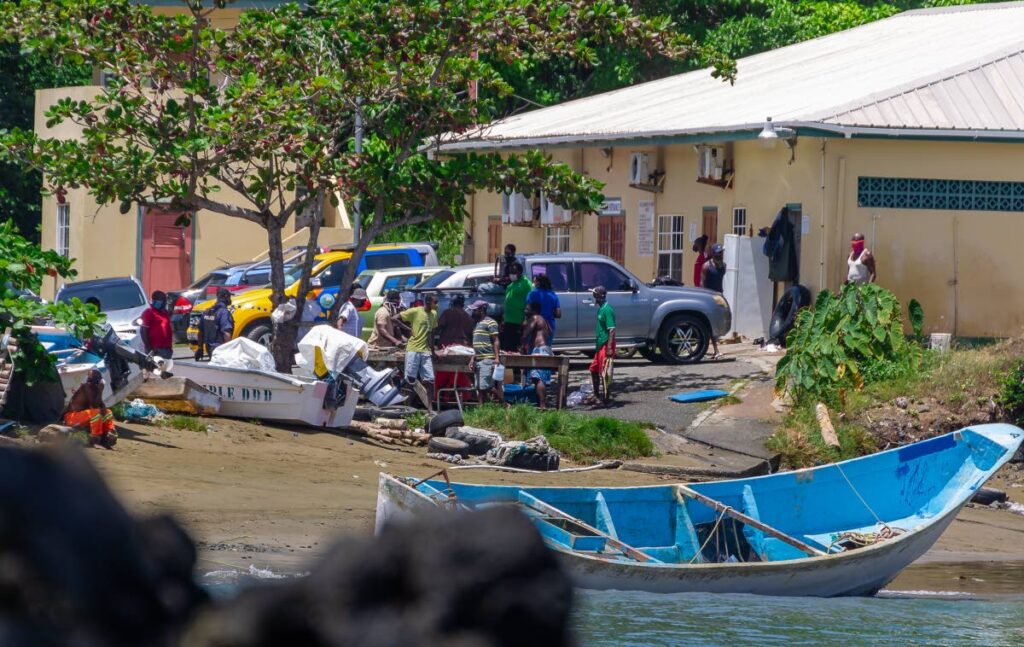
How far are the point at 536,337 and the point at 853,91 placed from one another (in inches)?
298

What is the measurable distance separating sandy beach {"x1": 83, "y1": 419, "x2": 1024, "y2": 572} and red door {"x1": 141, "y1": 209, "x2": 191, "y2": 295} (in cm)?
1625

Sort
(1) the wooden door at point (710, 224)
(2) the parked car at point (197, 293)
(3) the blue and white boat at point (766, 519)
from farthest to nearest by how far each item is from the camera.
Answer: (1) the wooden door at point (710, 224) < (2) the parked car at point (197, 293) < (3) the blue and white boat at point (766, 519)

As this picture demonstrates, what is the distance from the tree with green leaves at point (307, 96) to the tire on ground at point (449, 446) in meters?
3.42

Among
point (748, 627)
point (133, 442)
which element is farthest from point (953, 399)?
point (133, 442)

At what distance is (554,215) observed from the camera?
2786 cm

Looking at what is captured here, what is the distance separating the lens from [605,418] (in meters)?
17.7

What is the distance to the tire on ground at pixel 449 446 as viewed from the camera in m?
16.6

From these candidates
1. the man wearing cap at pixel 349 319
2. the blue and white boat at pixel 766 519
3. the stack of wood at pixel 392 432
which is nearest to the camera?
the blue and white boat at pixel 766 519

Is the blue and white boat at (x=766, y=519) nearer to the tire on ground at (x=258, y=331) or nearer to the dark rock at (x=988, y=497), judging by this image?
the dark rock at (x=988, y=497)

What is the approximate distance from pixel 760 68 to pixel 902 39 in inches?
111

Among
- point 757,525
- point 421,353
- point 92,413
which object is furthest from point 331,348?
point 757,525

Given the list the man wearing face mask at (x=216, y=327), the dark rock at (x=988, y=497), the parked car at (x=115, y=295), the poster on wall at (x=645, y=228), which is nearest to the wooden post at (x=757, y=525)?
the dark rock at (x=988, y=497)

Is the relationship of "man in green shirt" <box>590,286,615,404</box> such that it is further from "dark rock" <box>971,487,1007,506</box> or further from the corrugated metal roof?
"dark rock" <box>971,487,1007,506</box>

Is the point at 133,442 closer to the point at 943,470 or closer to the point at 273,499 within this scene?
the point at 273,499
